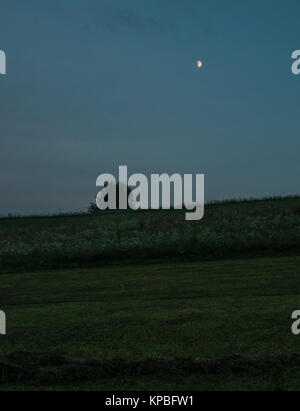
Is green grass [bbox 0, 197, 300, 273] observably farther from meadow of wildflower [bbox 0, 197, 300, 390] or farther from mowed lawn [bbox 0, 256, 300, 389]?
mowed lawn [bbox 0, 256, 300, 389]

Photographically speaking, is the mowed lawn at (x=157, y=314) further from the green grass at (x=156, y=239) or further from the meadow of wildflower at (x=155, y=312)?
the green grass at (x=156, y=239)

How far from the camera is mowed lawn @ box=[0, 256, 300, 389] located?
8.73 meters

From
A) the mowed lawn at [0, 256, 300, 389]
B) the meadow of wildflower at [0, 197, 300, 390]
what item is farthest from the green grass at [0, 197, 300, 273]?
the mowed lawn at [0, 256, 300, 389]

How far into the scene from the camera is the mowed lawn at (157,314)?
344 inches

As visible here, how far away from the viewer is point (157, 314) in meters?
11.4

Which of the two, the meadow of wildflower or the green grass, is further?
the green grass

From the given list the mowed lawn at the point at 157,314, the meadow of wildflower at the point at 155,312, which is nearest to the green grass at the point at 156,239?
the meadow of wildflower at the point at 155,312

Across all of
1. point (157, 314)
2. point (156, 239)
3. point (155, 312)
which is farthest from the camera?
point (156, 239)

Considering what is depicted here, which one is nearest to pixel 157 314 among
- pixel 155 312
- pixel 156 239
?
pixel 155 312

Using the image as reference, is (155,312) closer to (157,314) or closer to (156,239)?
(157,314)

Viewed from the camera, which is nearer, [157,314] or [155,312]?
[157,314]

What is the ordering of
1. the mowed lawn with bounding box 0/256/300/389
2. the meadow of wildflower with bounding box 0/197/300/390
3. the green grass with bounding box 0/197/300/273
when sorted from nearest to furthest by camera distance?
the meadow of wildflower with bounding box 0/197/300/390
the mowed lawn with bounding box 0/256/300/389
the green grass with bounding box 0/197/300/273

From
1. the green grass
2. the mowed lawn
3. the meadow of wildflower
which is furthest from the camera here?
the green grass
